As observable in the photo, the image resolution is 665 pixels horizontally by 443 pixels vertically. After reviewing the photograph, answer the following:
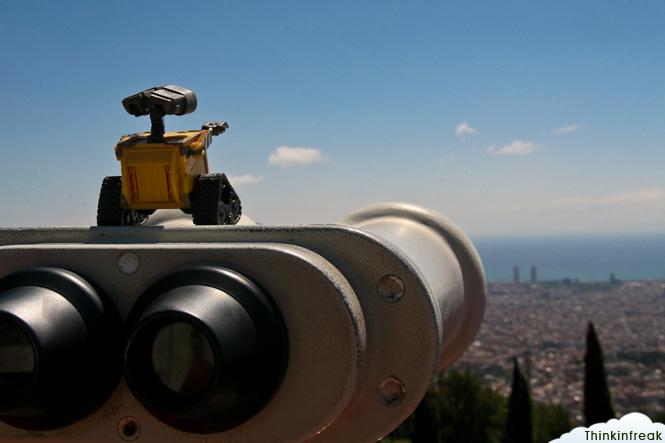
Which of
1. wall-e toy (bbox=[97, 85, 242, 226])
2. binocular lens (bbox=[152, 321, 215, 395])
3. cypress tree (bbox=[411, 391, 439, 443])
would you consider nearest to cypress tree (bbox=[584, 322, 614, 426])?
cypress tree (bbox=[411, 391, 439, 443])

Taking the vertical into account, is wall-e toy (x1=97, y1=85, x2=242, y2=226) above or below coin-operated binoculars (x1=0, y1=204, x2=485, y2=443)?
above

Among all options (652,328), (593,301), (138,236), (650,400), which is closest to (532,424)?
(650,400)

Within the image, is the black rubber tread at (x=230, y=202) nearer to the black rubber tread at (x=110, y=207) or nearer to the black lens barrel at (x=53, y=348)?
the black rubber tread at (x=110, y=207)

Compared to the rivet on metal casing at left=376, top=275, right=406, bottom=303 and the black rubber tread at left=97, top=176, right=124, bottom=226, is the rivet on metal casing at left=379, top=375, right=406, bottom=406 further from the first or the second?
the black rubber tread at left=97, top=176, right=124, bottom=226

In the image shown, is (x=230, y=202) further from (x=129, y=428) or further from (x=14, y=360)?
(x=14, y=360)

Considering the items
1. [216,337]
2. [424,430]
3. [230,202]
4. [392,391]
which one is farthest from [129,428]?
[424,430]

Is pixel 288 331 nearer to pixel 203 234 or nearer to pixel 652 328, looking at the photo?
pixel 203 234
